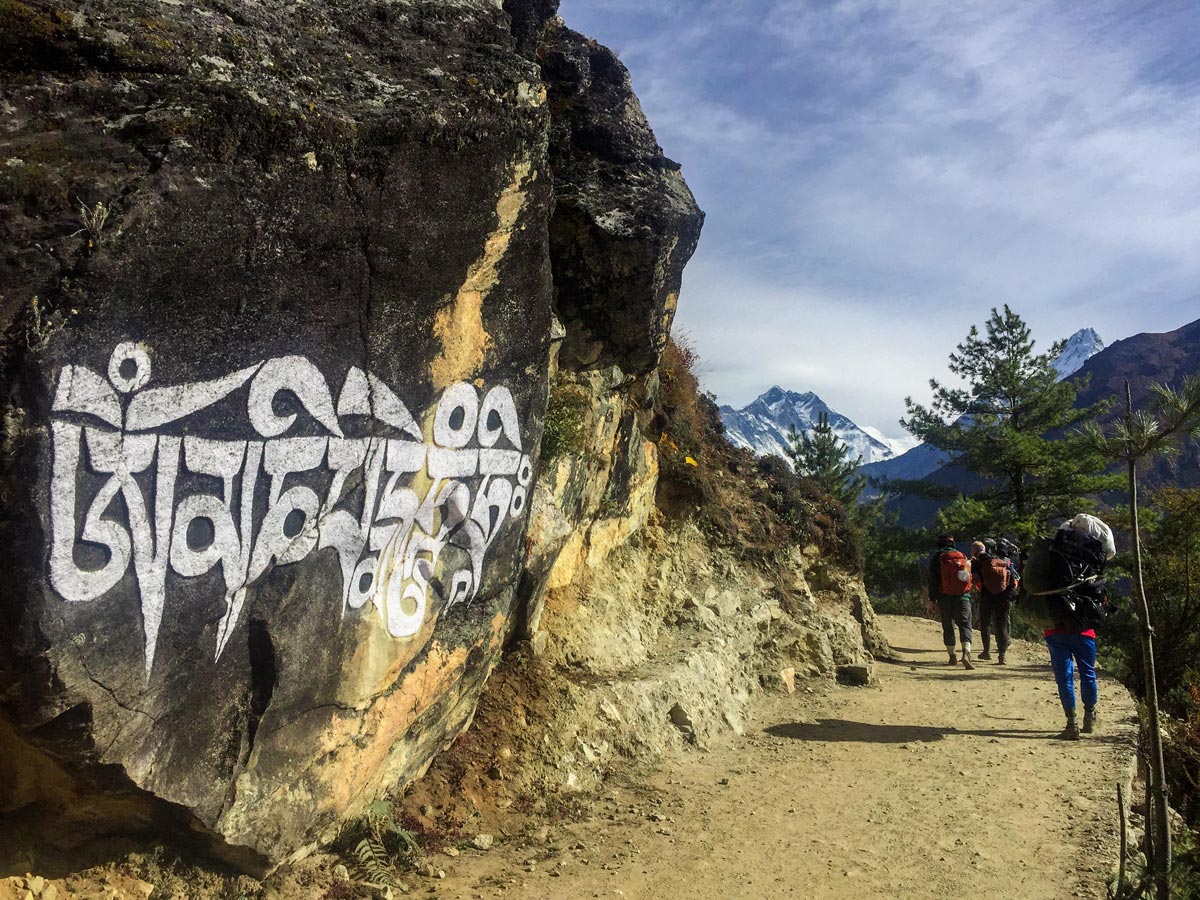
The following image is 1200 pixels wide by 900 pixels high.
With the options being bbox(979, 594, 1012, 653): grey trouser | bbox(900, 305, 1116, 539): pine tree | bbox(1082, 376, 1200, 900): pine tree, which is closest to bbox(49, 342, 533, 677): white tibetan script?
bbox(1082, 376, 1200, 900): pine tree

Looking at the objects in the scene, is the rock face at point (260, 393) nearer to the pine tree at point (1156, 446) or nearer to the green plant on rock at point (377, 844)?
the green plant on rock at point (377, 844)

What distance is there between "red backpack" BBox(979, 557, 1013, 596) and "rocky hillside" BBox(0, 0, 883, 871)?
7591mm

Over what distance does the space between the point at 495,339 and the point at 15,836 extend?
393cm

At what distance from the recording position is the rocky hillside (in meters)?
3.39

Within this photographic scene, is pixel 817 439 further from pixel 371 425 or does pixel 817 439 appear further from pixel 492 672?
pixel 371 425

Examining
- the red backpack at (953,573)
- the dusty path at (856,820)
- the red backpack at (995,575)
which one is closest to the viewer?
the dusty path at (856,820)

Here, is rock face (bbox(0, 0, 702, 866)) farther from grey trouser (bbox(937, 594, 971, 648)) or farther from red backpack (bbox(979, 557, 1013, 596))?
red backpack (bbox(979, 557, 1013, 596))

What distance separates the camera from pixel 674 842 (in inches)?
222

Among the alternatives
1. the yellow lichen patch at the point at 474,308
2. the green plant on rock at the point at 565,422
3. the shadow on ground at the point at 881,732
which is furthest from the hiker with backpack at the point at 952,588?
the yellow lichen patch at the point at 474,308

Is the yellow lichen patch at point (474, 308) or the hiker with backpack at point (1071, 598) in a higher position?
the yellow lichen patch at point (474, 308)

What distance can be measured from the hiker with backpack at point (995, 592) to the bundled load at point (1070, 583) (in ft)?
14.9

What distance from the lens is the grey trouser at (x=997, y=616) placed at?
39.6ft

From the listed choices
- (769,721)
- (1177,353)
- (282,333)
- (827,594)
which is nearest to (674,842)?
(769,721)

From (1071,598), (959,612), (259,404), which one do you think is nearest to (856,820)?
(1071,598)
